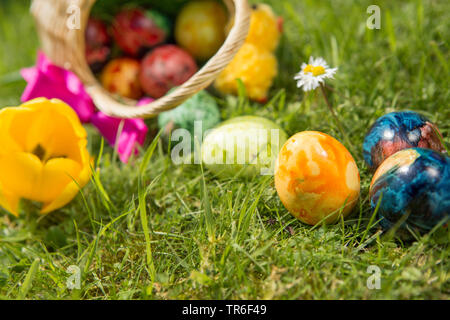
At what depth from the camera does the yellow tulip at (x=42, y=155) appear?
49.2 inches

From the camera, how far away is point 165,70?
5.51 feet

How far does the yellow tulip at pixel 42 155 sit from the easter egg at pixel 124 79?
0.46 m

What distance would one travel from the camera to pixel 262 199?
123cm

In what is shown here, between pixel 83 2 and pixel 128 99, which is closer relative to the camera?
pixel 83 2

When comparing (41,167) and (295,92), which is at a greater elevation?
(295,92)

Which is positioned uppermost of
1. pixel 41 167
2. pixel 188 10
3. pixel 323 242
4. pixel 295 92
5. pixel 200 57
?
pixel 188 10

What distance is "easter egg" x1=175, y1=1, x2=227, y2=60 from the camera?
1758mm

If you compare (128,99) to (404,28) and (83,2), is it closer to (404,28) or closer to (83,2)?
(83,2)

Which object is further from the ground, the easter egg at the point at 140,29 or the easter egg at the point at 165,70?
the easter egg at the point at 140,29

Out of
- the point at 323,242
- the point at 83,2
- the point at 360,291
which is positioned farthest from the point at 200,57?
the point at 360,291

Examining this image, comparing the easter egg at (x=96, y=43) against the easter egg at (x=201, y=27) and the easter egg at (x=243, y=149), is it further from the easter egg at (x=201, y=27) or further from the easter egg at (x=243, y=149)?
the easter egg at (x=243, y=149)

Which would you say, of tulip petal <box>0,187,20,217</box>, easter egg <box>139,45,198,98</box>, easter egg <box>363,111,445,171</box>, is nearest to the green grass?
tulip petal <box>0,187,20,217</box>

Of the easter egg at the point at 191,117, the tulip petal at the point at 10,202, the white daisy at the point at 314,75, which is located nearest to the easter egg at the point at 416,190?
the white daisy at the point at 314,75
